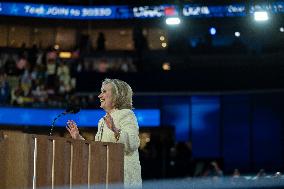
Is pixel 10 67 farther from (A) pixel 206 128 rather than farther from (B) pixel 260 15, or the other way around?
(A) pixel 206 128

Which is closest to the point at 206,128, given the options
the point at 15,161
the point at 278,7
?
the point at 278,7

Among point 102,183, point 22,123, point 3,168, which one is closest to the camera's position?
point 102,183

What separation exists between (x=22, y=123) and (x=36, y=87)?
1.17m

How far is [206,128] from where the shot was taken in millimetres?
24125

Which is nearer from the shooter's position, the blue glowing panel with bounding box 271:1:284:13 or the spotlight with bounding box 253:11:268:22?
the spotlight with bounding box 253:11:268:22

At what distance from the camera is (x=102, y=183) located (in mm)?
4672

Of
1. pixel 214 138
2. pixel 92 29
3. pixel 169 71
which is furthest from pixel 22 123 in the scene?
pixel 92 29

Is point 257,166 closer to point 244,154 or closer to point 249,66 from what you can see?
point 244,154

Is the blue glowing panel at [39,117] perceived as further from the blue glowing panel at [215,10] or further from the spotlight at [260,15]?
the spotlight at [260,15]

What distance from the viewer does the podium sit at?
4.70m

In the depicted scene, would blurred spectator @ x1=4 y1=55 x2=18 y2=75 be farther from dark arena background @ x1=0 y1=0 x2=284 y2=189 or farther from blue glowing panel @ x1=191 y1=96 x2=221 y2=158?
blue glowing panel @ x1=191 y1=96 x2=221 y2=158

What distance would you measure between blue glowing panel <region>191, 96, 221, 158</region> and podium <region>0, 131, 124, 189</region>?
62.8 ft

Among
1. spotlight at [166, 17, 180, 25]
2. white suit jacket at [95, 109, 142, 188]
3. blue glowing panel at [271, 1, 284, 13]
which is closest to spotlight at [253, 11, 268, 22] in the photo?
blue glowing panel at [271, 1, 284, 13]

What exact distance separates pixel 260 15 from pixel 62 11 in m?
11.1
